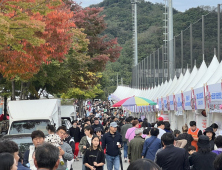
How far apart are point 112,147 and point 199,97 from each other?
420 cm

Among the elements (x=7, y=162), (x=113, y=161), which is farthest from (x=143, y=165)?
(x=113, y=161)

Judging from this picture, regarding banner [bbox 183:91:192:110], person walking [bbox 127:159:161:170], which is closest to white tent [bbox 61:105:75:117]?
banner [bbox 183:91:192:110]

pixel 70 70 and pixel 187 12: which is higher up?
pixel 187 12

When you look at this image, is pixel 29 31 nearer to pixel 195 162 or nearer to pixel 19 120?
pixel 19 120

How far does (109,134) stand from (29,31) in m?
3.66

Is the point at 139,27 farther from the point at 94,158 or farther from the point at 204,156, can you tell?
the point at 204,156

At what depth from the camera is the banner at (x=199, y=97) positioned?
14171 mm

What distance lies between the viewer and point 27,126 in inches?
636

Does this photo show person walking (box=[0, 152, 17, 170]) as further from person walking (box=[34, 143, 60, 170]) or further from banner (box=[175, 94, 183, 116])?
banner (box=[175, 94, 183, 116])

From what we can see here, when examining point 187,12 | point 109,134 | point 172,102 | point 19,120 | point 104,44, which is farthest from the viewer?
point 187,12

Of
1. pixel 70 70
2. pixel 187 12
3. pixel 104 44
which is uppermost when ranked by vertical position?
pixel 187 12

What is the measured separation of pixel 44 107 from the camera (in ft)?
56.5

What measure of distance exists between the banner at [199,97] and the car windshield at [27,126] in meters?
5.59

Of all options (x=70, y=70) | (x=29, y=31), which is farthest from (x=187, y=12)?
(x=29, y=31)
